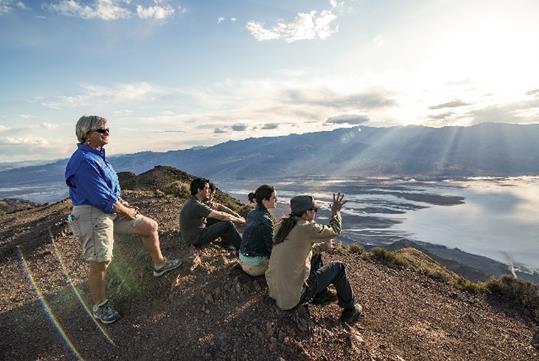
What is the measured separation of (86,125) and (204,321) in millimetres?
3133

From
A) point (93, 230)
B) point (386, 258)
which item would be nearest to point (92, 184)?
point (93, 230)

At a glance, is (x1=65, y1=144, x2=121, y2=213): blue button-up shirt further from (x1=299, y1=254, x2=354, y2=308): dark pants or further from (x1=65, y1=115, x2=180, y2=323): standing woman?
(x1=299, y1=254, x2=354, y2=308): dark pants

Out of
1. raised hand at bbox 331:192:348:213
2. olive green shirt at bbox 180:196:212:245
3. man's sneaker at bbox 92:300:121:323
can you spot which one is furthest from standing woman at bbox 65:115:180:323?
raised hand at bbox 331:192:348:213

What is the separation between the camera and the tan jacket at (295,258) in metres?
4.98

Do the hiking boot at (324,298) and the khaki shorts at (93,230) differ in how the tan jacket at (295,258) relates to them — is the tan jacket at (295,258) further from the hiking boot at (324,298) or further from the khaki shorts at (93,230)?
the khaki shorts at (93,230)

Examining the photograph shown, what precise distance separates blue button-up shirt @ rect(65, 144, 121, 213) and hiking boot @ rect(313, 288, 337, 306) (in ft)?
11.2

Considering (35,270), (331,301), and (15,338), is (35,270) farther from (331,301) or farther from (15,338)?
(331,301)

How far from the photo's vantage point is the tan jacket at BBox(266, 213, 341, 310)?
196 inches

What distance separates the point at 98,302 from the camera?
5.45 meters

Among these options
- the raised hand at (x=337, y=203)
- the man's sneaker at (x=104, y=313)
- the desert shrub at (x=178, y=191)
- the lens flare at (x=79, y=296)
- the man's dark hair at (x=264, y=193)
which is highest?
the man's dark hair at (x=264, y=193)

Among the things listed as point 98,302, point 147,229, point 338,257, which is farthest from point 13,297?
point 338,257

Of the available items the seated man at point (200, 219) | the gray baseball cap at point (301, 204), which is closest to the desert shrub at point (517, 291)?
the seated man at point (200, 219)

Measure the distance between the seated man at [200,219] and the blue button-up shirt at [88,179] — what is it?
2272mm

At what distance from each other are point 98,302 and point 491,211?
367ft
